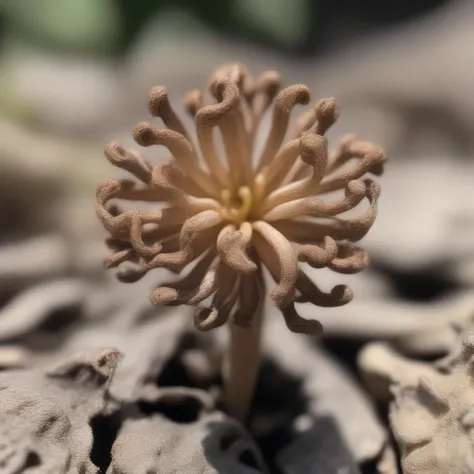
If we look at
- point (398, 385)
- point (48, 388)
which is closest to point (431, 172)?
point (398, 385)

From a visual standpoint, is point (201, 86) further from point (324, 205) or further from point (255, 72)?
point (324, 205)

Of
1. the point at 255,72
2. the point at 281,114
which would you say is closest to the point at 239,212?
the point at 281,114

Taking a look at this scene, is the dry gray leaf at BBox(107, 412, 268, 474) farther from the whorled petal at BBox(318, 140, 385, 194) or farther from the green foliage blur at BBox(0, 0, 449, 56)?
the green foliage blur at BBox(0, 0, 449, 56)

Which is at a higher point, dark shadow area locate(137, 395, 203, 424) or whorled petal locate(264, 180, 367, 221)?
whorled petal locate(264, 180, 367, 221)

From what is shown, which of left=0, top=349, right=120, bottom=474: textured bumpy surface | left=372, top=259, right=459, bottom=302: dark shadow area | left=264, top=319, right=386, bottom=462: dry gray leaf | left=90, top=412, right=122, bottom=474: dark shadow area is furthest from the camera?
left=372, top=259, right=459, bottom=302: dark shadow area

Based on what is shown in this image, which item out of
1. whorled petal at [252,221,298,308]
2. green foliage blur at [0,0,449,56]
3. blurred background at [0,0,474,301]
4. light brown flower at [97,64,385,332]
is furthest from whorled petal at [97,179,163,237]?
green foliage blur at [0,0,449,56]

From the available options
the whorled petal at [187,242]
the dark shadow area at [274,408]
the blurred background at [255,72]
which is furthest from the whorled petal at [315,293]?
the blurred background at [255,72]

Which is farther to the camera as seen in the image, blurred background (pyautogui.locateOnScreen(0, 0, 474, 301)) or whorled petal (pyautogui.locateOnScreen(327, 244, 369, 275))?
blurred background (pyautogui.locateOnScreen(0, 0, 474, 301))
